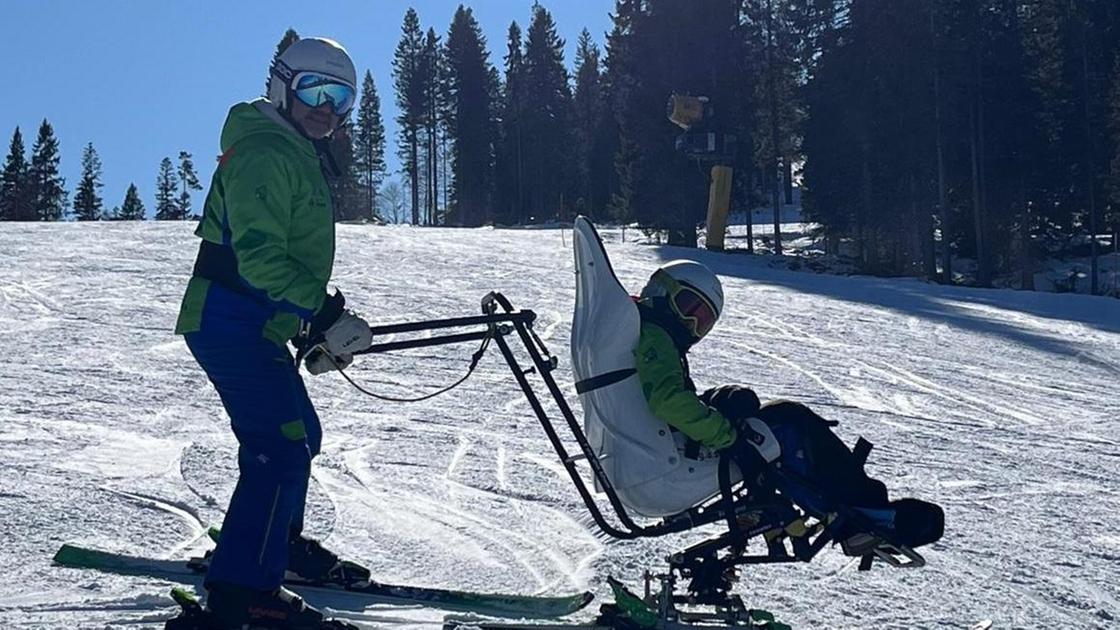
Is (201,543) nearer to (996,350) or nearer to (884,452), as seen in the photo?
(884,452)

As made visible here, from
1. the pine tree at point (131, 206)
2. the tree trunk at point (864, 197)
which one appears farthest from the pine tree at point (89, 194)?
the tree trunk at point (864, 197)

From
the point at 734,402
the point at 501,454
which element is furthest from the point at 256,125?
the point at 501,454

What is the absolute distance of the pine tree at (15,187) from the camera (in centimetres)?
6275

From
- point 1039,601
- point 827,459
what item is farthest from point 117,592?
point 1039,601

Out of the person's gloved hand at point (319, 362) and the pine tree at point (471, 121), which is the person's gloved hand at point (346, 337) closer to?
the person's gloved hand at point (319, 362)

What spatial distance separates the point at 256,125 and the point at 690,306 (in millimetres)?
1708

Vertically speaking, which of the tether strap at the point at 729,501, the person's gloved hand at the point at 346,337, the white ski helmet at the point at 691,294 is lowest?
the tether strap at the point at 729,501

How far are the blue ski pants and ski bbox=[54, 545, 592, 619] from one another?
0.76 meters

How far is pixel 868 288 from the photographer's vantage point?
20797 millimetres

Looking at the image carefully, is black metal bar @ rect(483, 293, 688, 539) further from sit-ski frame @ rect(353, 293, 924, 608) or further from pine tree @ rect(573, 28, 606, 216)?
pine tree @ rect(573, 28, 606, 216)

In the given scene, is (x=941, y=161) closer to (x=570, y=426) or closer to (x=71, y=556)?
(x=570, y=426)

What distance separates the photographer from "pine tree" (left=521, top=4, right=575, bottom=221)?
67.6m

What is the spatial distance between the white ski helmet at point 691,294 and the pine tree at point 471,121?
60.8m

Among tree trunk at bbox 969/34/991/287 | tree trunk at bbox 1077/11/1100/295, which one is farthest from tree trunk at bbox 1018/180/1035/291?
tree trunk at bbox 1077/11/1100/295
